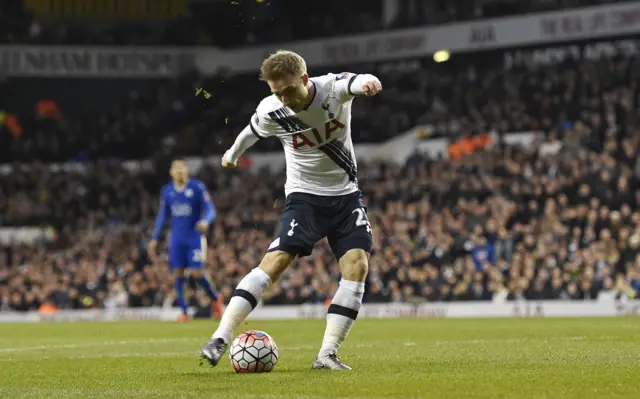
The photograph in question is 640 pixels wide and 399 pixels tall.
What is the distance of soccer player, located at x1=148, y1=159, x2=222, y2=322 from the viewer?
18453 millimetres

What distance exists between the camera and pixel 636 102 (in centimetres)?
2711

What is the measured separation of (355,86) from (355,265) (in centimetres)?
141

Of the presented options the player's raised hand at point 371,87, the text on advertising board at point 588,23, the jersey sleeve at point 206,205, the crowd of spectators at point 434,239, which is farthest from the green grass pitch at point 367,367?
the text on advertising board at point 588,23

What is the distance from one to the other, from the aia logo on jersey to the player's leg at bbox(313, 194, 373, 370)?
63cm

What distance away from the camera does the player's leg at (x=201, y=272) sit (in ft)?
60.2

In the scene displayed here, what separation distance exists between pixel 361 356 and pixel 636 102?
18678 millimetres

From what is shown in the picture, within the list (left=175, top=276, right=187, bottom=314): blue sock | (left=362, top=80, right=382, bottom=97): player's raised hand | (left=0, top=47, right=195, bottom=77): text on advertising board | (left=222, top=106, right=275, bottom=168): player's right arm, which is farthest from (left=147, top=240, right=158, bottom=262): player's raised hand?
(left=0, top=47, right=195, bottom=77): text on advertising board

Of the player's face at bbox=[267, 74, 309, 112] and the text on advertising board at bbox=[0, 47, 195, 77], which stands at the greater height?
the text on advertising board at bbox=[0, 47, 195, 77]

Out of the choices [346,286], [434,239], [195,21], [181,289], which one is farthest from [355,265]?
[195,21]

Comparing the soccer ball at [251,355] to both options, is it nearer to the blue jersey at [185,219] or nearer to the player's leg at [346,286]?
the player's leg at [346,286]

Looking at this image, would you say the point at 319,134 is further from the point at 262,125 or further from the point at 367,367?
the point at 367,367

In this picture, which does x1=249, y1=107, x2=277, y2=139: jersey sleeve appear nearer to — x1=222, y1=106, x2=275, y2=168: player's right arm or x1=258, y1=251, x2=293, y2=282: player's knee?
x1=222, y1=106, x2=275, y2=168: player's right arm

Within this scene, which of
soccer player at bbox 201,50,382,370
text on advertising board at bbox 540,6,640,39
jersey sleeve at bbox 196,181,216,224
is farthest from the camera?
text on advertising board at bbox 540,6,640,39

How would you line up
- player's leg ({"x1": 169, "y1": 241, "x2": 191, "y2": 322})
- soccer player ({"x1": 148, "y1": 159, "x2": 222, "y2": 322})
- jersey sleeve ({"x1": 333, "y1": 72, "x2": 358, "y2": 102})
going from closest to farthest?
jersey sleeve ({"x1": 333, "y1": 72, "x2": 358, "y2": 102}) → soccer player ({"x1": 148, "y1": 159, "x2": 222, "y2": 322}) → player's leg ({"x1": 169, "y1": 241, "x2": 191, "y2": 322})
